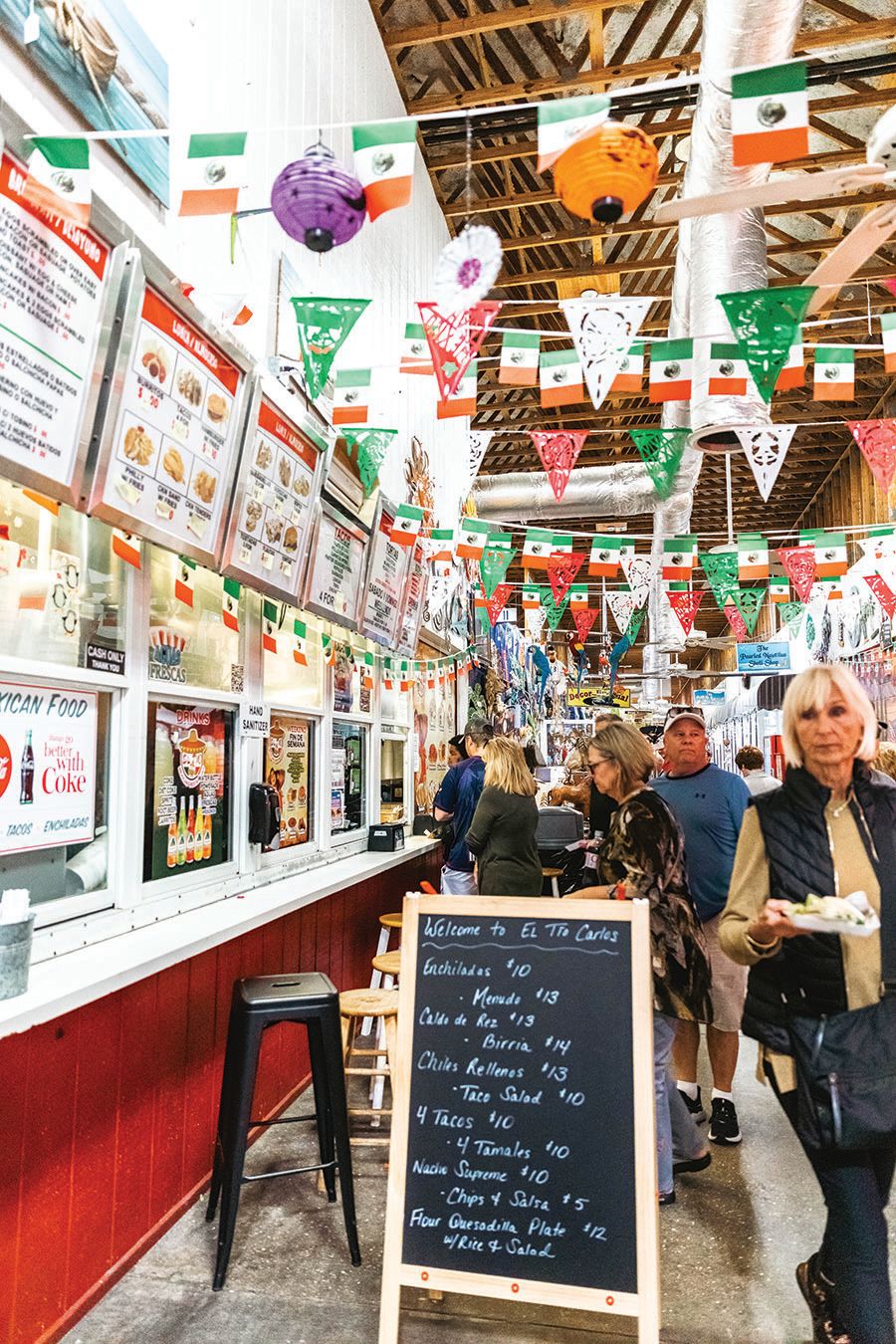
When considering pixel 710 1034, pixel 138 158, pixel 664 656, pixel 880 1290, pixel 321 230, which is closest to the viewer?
pixel 880 1290

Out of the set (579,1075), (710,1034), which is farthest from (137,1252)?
(710,1034)

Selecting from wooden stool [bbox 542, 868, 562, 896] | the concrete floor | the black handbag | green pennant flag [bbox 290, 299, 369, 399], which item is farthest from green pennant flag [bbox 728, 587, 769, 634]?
the black handbag

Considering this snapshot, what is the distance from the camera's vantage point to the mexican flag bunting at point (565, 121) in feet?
7.63

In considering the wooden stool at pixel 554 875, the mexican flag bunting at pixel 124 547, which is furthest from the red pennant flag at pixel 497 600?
the mexican flag bunting at pixel 124 547

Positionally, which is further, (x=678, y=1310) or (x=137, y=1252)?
(x=137, y=1252)

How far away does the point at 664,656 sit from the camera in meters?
19.5

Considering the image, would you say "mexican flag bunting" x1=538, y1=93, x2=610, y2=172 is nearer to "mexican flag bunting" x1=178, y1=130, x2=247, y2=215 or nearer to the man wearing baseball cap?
"mexican flag bunting" x1=178, y1=130, x2=247, y2=215

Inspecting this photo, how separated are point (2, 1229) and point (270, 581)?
247 cm

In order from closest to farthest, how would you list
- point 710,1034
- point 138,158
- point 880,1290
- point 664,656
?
1. point 880,1290
2. point 138,158
3. point 710,1034
4. point 664,656

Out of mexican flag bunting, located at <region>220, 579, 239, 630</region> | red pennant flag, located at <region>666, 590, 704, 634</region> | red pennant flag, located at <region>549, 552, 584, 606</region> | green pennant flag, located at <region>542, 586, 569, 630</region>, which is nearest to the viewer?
mexican flag bunting, located at <region>220, 579, 239, 630</region>

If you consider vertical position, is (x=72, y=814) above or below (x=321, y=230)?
below

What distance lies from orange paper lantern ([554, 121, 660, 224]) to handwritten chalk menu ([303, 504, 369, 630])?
229 cm

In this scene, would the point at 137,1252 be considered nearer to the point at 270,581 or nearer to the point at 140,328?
the point at 270,581

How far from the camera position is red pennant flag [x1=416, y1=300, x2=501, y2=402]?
368cm
